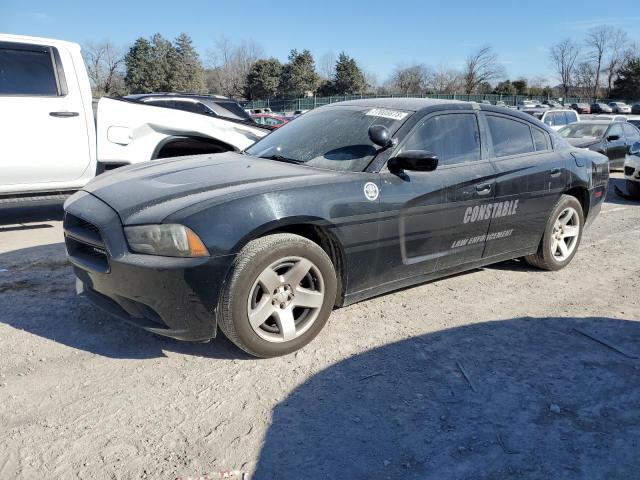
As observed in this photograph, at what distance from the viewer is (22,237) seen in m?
5.99

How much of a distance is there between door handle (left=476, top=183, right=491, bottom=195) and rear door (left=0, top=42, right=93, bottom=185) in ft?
14.4

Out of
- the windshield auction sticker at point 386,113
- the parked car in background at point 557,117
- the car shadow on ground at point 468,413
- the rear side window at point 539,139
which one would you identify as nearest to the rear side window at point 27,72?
the windshield auction sticker at point 386,113

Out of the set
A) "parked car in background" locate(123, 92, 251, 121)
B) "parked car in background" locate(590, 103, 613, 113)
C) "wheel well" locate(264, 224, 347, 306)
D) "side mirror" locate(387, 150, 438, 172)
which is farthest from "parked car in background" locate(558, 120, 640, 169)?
"parked car in background" locate(590, 103, 613, 113)

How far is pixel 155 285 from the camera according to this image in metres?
A: 2.91

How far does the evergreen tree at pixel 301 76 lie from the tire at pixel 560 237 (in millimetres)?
55130

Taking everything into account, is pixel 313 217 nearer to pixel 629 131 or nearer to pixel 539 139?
pixel 539 139

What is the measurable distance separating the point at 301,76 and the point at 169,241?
57.3 meters

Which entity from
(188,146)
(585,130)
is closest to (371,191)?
(188,146)

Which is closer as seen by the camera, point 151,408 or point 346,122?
→ point 151,408

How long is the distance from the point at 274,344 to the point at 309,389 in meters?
0.40

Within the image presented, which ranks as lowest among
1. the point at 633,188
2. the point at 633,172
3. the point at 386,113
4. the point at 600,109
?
the point at 633,188

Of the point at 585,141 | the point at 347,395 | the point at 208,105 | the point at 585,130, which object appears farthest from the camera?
the point at 585,130

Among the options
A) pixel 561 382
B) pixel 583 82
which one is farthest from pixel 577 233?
pixel 583 82

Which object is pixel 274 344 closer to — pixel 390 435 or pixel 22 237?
pixel 390 435
